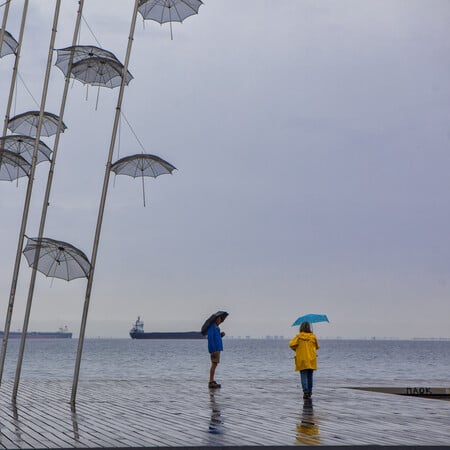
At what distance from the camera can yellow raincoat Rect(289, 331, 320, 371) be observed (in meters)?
A: 17.9

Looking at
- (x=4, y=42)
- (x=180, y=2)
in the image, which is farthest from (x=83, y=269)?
(x=4, y=42)

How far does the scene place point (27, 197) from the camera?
17578 millimetres

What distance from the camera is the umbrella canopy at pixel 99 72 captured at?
16.9m

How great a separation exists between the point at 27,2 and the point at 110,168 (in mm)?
6317

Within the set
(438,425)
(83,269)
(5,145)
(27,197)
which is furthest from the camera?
(5,145)

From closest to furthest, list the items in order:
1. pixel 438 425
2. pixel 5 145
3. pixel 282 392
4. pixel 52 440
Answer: pixel 52 440
pixel 438 425
pixel 5 145
pixel 282 392

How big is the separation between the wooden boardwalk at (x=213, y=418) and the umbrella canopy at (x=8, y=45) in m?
8.31

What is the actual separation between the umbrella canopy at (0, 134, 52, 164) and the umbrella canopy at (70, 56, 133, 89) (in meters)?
1.90

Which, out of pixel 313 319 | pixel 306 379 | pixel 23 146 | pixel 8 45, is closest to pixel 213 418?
pixel 306 379

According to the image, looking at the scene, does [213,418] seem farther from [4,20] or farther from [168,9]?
[4,20]

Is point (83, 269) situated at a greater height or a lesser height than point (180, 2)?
lesser

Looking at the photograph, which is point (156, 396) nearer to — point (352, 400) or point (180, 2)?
point (352, 400)

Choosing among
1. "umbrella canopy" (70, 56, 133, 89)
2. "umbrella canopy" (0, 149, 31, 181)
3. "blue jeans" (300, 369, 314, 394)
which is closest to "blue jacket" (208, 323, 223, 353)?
"blue jeans" (300, 369, 314, 394)

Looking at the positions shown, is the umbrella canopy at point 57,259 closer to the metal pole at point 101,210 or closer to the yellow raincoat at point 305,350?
the metal pole at point 101,210
